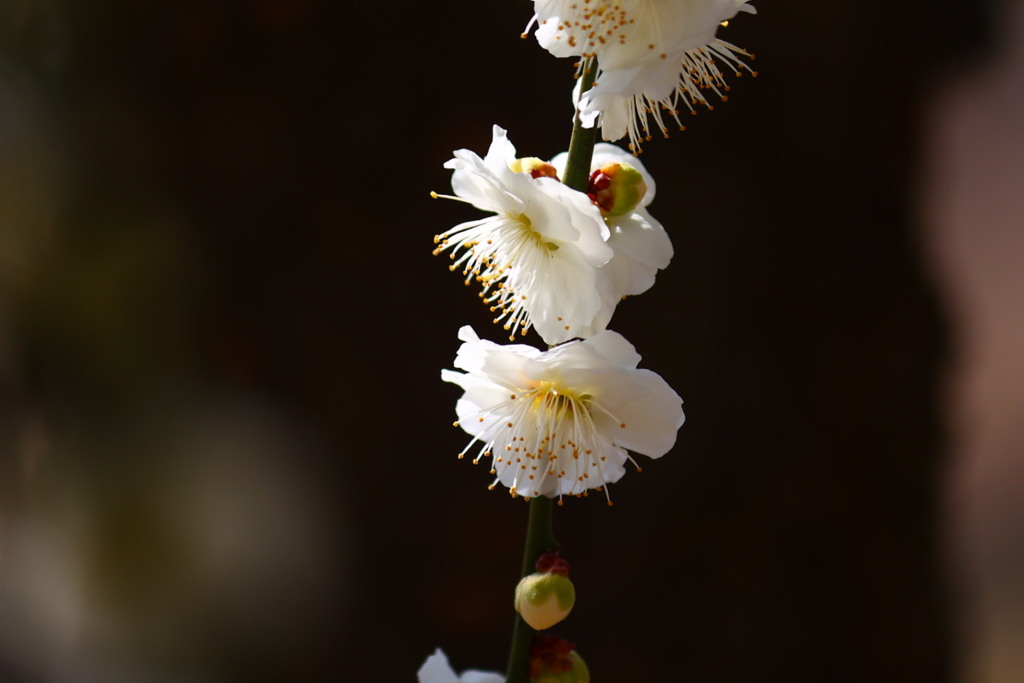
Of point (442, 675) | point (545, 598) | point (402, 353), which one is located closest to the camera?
point (545, 598)

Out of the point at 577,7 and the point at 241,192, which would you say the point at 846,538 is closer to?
the point at 241,192

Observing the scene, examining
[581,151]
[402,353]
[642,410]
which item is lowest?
[642,410]

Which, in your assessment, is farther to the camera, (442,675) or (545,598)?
(442,675)

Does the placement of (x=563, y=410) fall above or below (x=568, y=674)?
above

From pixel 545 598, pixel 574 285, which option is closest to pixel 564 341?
pixel 574 285

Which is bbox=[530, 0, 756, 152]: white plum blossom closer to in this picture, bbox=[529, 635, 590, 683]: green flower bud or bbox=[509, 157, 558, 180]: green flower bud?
bbox=[509, 157, 558, 180]: green flower bud

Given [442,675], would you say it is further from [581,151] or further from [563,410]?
[581,151]

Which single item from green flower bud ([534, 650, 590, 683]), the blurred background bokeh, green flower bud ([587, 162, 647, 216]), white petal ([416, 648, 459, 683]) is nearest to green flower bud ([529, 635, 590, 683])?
green flower bud ([534, 650, 590, 683])
